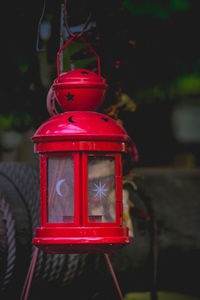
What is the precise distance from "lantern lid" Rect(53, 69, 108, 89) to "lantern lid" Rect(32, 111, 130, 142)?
0.42ft

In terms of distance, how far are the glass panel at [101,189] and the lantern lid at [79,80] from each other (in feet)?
1.06

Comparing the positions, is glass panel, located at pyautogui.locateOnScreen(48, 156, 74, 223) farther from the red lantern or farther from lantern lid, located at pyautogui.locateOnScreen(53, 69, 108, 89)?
lantern lid, located at pyautogui.locateOnScreen(53, 69, 108, 89)

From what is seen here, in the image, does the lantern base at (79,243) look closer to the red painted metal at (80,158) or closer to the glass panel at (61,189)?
the red painted metal at (80,158)

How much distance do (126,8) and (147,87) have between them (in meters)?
2.07

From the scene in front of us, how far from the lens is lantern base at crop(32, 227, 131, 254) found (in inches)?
127

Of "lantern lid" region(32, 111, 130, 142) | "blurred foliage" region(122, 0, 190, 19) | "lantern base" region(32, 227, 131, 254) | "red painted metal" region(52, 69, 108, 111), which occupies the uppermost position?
"blurred foliage" region(122, 0, 190, 19)

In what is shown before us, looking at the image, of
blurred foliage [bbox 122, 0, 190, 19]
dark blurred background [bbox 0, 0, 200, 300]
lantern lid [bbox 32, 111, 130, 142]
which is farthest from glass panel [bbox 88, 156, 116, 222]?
blurred foliage [bbox 122, 0, 190, 19]

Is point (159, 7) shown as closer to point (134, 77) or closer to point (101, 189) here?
point (134, 77)

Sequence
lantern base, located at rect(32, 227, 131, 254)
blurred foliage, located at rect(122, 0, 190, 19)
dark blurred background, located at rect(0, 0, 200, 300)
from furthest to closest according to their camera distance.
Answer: blurred foliage, located at rect(122, 0, 190, 19) < dark blurred background, located at rect(0, 0, 200, 300) < lantern base, located at rect(32, 227, 131, 254)

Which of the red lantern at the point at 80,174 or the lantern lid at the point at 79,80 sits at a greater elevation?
the lantern lid at the point at 79,80

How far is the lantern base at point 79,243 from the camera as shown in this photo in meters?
3.23

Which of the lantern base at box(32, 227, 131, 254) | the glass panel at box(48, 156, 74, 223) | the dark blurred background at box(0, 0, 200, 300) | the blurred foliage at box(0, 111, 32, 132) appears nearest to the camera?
the lantern base at box(32, 227, 131, 254)

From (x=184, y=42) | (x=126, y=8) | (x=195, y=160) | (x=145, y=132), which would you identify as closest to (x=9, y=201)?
(x=126, y=8)

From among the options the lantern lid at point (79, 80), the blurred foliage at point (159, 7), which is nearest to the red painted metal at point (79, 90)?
the lantern lid at point (79, 80)
